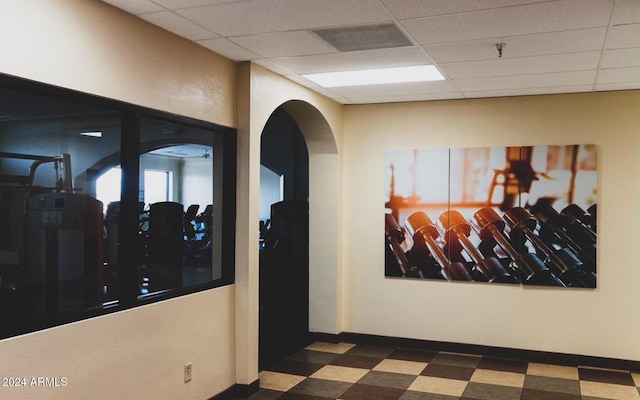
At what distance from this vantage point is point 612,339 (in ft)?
19.1

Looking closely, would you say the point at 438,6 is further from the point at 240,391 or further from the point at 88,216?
the point at 240,391

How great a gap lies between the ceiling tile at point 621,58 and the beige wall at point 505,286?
3.73ft

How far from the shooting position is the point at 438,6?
3475 millimetres

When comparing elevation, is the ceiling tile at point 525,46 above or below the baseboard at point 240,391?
A: above

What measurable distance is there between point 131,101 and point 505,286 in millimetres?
4193

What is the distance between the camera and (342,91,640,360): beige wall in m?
5.82

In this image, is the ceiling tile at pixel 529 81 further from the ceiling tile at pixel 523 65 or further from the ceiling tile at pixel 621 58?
the ceiling tile at pixel 621 58

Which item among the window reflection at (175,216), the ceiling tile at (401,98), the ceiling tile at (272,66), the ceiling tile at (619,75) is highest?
the ceiling tile at (272,66)

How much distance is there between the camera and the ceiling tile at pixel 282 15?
11.4 feet

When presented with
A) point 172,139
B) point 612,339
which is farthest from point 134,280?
point 612,339

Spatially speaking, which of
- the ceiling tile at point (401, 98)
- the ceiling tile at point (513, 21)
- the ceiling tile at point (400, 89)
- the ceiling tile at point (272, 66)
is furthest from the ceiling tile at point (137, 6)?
the ceiling tile at point (401, 98)

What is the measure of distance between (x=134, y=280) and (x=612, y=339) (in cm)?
456

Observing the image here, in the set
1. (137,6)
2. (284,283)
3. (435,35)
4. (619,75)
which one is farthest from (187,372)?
(619,75)

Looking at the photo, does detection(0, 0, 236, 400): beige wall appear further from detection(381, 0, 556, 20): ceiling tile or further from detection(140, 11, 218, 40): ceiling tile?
detection(381, 0, 556, 20): ceiling tile
